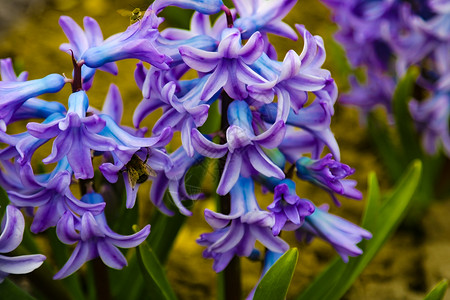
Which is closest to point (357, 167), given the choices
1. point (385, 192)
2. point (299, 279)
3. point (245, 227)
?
point (385, 192)

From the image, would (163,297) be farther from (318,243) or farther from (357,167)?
(357,167)

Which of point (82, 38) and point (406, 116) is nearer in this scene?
point (82, 38)

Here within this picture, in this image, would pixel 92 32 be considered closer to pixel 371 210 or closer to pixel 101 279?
pixel 101 279

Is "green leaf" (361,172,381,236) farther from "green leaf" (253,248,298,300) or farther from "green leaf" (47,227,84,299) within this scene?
"green leaf" (47,227,84,299)

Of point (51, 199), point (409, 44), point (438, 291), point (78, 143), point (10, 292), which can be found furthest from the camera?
point (409, 44)

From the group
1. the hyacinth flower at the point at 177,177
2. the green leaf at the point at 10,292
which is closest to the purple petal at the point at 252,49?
the hyacinth flower at the point at 177,177

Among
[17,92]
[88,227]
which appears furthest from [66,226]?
[17,92]
